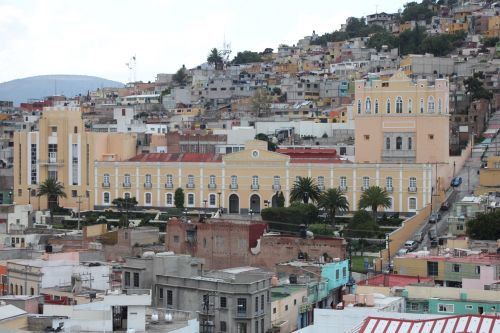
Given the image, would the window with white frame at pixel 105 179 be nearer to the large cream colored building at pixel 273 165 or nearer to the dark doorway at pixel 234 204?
the large cream colored building at pixel 273 165

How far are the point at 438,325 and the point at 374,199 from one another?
45.3 meters

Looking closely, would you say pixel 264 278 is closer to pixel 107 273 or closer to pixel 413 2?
pixel 107 273

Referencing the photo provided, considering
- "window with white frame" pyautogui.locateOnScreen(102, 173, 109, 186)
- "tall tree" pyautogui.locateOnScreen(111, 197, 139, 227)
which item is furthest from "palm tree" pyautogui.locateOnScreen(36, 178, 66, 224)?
"tall tree" pyautogui.locateOnScreen(111, 197, 139, 227)

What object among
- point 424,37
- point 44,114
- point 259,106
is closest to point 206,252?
point 44,114

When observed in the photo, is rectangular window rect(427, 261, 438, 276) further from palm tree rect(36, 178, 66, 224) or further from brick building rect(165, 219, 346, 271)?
palm tree rect(36, 178, 66, 224)

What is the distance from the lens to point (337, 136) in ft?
318

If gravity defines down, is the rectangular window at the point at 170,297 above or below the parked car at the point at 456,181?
below

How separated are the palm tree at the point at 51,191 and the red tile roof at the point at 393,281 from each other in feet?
132

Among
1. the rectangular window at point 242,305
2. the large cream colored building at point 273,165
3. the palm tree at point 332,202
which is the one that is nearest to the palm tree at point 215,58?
the large cream colored building at point 273,165

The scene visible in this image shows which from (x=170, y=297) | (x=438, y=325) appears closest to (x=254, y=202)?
(x=170, y=297)

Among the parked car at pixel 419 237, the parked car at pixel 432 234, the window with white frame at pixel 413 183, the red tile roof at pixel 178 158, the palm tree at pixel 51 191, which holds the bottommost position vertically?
the parked car at pixel 419 237

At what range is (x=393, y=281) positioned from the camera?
44875mm

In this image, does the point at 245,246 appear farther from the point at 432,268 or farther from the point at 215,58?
the point at 215,58

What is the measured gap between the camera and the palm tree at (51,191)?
83.2m
